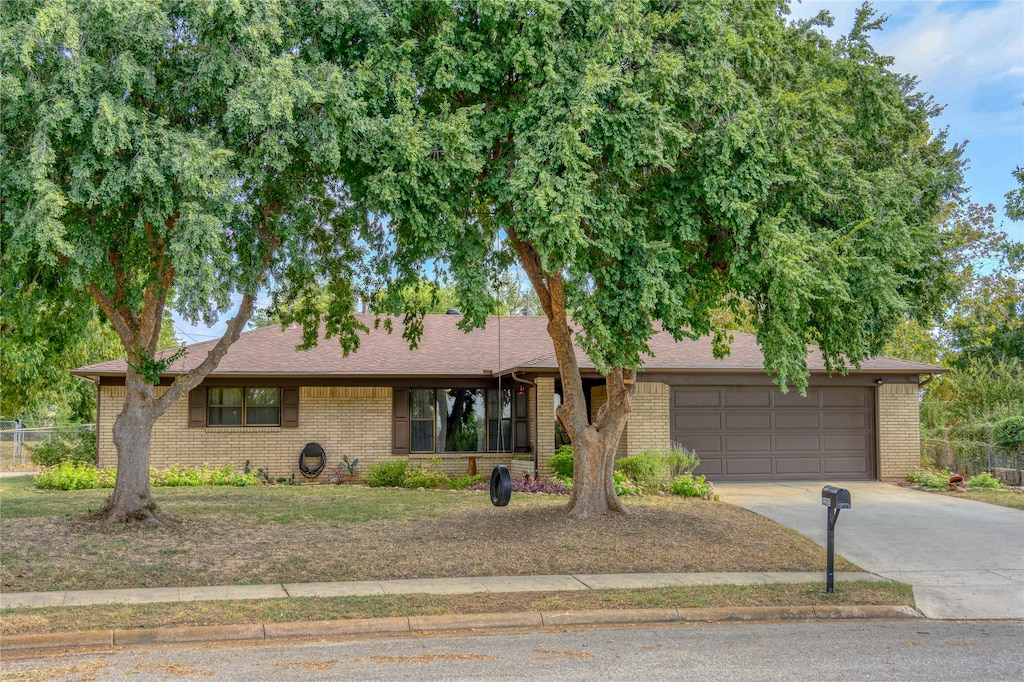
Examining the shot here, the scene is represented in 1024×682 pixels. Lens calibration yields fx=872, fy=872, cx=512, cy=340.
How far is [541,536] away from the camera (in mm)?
12250

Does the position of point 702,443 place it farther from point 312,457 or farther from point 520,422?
point 312,457

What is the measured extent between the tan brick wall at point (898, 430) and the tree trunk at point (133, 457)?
16.0 m

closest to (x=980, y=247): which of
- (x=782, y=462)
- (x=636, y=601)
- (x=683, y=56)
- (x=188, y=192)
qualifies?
(x=782, y=462)

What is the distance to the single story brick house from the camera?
1983 centimetres

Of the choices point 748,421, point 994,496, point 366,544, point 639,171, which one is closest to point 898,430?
point 994,496

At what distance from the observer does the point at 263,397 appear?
2044cm

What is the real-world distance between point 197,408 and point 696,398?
37.7 ft

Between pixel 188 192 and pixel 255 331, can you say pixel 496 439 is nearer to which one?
pixel 255 331

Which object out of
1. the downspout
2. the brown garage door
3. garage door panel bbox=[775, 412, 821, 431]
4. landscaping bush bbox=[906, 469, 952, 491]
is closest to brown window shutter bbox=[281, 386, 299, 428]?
the downspout

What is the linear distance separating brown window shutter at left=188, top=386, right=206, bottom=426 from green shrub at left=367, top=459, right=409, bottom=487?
4.24m

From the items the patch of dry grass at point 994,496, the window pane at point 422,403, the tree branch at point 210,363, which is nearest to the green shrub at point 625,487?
the window pane at point 422,403

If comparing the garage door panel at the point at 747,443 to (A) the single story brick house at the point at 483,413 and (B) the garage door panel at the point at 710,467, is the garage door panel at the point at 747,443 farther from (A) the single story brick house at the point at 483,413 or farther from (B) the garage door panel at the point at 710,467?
(B) the garage door panel at the point at 710,467

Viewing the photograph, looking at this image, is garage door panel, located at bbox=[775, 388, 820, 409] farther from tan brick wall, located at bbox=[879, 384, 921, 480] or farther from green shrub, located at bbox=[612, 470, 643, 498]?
green shrub, located at bbox=[612, 470, 643, 498]

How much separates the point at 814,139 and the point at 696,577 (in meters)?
5.67
